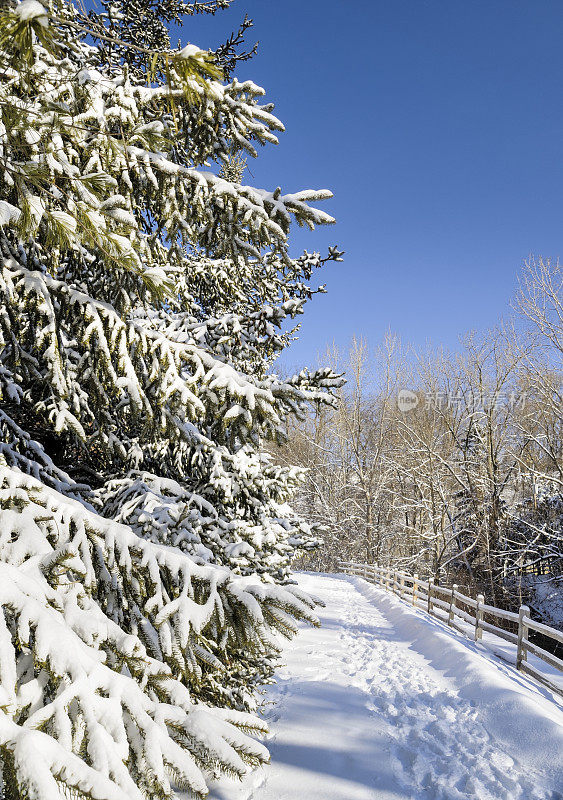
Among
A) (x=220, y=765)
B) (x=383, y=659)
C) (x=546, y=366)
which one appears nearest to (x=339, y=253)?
(x=220, y=765)

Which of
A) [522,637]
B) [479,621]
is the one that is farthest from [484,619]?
[522,637]

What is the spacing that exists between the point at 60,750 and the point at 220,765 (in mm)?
543

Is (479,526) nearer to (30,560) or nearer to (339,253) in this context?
(339,253)

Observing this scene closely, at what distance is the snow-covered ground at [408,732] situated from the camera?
14.1 feet

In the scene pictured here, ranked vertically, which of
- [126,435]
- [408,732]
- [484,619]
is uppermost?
[126,435]

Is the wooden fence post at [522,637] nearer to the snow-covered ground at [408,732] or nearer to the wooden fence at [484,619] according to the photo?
the wooden fence at [484,619]

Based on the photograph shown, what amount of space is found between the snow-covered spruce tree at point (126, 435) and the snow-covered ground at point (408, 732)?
947 millimetres

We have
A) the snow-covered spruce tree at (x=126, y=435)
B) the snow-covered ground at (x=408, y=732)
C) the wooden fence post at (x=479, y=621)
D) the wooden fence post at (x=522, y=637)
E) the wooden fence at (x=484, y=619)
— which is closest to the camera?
the snow-covered spruce tree at (x=126, y=435)

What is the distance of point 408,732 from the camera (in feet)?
17.7

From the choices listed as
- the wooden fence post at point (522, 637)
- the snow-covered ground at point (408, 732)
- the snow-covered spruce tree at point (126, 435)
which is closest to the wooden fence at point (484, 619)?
the wooden fence post at point (522, 637)

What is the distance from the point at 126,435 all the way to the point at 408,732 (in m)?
4.84

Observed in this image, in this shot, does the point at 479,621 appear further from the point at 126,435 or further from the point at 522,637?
the point at 126,435

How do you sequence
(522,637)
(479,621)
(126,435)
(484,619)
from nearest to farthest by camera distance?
(126,435) < (522,637) < (479,621) < (484,619)

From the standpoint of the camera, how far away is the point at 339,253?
5293mm
